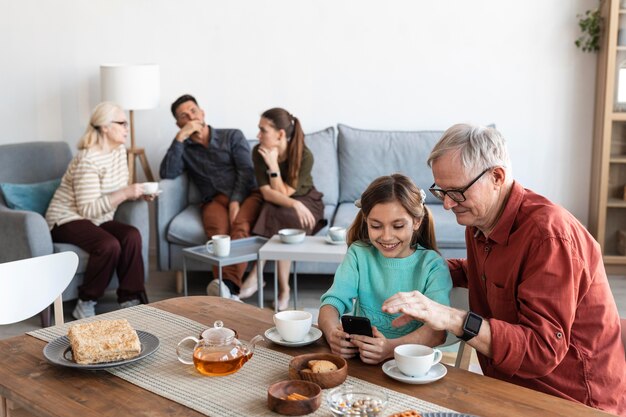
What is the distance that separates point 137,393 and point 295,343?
41 centimetres

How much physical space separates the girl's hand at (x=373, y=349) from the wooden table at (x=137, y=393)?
20mm

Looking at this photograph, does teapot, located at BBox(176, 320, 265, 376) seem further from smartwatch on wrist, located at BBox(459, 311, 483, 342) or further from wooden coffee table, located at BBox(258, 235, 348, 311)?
wooden coffee table, located at BBox(258, 235, 348, 311)

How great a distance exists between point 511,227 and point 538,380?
13.9 inches

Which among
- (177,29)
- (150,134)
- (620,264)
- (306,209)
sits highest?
(177,29)

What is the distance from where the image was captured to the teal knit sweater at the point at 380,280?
2133 millimetres

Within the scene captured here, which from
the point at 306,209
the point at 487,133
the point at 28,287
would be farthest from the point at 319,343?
the point at 306,209

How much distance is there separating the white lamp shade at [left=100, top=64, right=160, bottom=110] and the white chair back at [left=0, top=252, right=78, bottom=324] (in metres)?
2.42

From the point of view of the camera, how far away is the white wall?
199 inches

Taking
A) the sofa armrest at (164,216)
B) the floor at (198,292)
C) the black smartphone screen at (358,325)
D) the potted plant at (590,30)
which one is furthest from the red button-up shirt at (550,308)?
the potted plant at (590,30)

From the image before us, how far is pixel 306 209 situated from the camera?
14.9 feet

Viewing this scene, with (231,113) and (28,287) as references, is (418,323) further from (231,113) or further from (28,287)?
(231,113)

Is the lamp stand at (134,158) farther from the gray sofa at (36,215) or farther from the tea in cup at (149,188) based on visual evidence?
the tea in cup at (149,188)

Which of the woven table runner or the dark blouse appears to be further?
the dark blouse

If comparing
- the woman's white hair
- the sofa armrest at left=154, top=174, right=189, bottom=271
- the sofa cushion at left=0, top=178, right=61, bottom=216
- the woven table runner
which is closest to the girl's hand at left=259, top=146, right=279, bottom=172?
the sofa armrest at left=154, top=174, right=189, bottom=271
